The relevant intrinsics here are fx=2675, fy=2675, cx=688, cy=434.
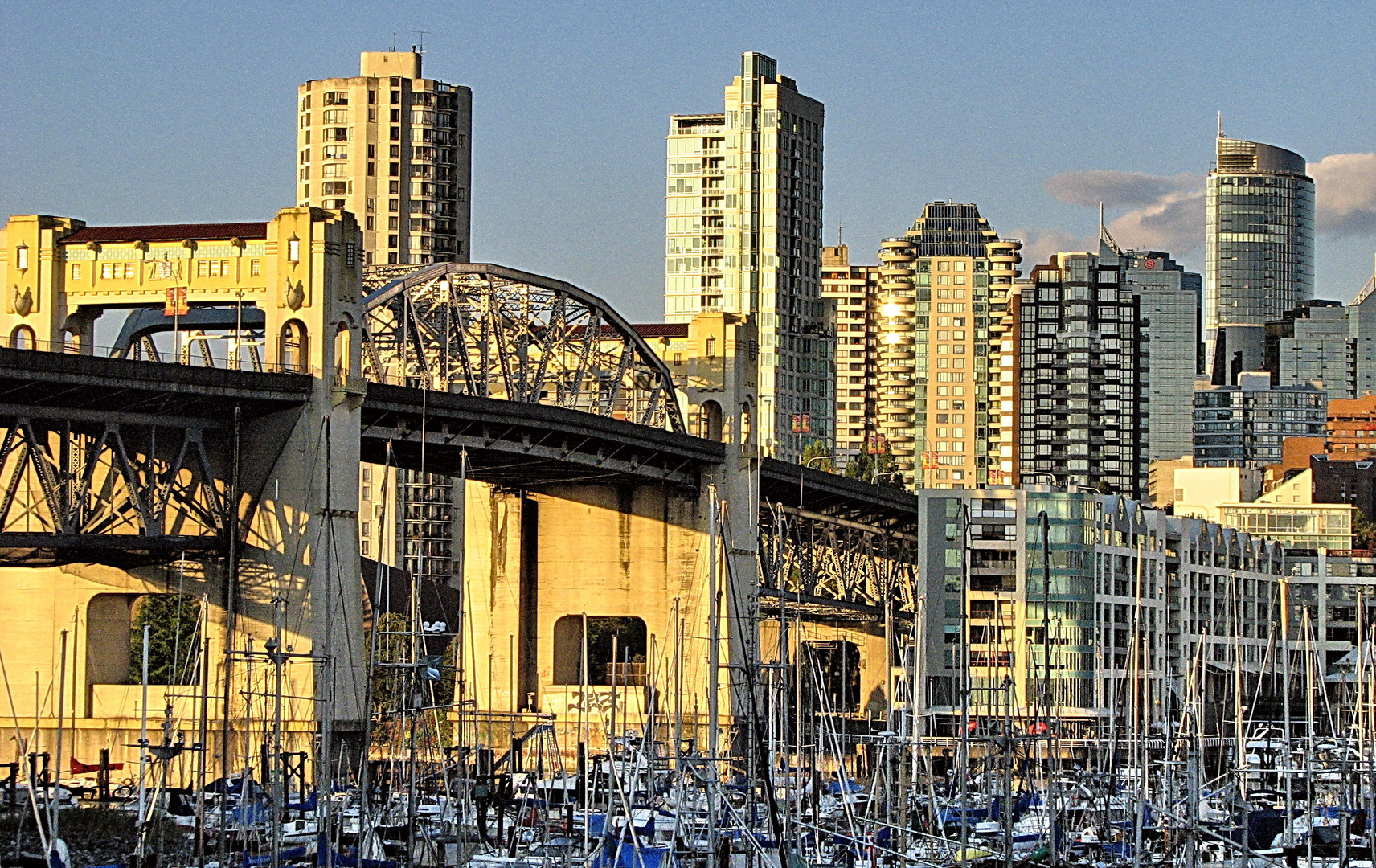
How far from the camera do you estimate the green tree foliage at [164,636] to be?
334 ft

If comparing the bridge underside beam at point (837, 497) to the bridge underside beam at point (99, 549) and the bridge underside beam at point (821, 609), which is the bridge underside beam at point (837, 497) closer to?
the bridge underside beam at point (821, 609)

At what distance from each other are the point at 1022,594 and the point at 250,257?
59436 millimetres

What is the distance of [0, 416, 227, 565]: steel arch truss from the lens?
87.2m

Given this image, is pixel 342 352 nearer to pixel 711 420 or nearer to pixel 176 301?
pixel 176 301

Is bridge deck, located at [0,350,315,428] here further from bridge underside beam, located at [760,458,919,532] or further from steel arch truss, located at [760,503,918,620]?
steel arch truss, located at [760,503,918,620]

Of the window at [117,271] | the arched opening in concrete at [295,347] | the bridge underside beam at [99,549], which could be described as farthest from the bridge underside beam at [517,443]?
the window at [117,271]

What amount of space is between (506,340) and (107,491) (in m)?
37.8

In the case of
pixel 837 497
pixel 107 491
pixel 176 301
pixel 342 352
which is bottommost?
pixel 107 491

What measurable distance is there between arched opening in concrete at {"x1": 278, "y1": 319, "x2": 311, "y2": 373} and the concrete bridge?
0.16 m

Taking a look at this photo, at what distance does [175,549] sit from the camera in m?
90.8

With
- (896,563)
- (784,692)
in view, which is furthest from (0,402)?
(896,563)

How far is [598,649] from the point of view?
15675cm

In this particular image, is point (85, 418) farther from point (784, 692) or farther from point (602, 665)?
point (602, 665)

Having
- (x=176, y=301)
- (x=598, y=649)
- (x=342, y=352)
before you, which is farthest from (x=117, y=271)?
(x=598, y=649)
